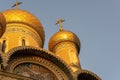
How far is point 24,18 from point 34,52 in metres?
3.55

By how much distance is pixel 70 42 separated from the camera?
55.3 ft

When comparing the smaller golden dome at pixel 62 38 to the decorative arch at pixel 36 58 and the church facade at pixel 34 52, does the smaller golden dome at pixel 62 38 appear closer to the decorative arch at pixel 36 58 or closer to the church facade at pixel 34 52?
the church facade at pixel 34 52

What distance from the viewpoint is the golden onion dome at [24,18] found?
16250 mm

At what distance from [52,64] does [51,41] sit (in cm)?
379

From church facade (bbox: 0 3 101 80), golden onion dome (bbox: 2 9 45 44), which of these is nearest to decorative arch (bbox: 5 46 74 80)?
church facade (bbox: 0 3 101 80)

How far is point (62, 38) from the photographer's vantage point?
16.9 metres

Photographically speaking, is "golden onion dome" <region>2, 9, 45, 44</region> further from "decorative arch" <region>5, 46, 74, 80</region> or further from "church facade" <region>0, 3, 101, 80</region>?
"decorative arch" <region>5, 46, 74, 80</region>

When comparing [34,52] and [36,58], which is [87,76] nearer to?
[36,58]

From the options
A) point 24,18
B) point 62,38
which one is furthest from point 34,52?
point 62,38

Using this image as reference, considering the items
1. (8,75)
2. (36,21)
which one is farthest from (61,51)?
(8,75)

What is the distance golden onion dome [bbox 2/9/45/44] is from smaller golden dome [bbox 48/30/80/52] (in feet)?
1.85

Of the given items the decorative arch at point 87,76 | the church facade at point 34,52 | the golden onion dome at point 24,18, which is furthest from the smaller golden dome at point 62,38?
the decorative arch at point 87,76

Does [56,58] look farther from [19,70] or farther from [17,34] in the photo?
[17,34]

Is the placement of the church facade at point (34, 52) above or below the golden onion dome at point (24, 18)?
below
